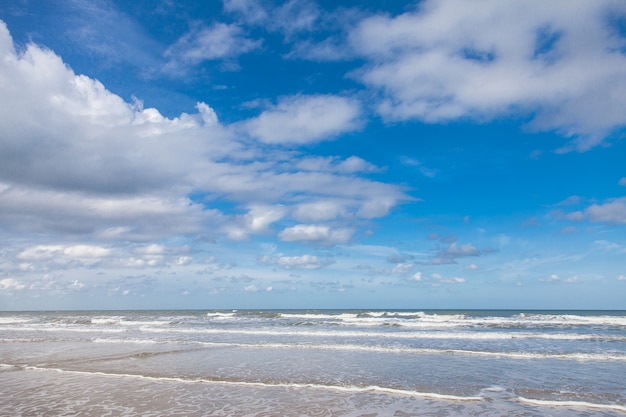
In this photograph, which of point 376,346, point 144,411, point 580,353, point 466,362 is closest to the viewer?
point 144,411

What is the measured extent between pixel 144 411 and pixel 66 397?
2.70 metres

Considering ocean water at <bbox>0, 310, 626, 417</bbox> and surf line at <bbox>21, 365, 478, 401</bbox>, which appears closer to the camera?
ocean water at <bbox>0, 310, 626, 417</bbox>

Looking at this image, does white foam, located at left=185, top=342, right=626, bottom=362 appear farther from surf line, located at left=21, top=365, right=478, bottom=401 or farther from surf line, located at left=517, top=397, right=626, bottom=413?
surf line, located at left=21, top=365, right=478, bottom=401

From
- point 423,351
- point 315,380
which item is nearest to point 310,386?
point 315,380

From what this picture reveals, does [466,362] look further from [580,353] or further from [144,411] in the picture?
[144,411]

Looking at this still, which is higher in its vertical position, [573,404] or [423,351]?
[423,351]

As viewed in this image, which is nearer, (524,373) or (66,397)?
(66,397)

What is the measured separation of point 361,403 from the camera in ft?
31.2

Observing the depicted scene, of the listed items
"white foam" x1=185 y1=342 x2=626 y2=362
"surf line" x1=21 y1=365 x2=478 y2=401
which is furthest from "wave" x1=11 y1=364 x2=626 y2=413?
"white foam" x1=185 y1=342 x2=626 y2=362

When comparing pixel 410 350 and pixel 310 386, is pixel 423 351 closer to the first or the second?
pixel 410 350

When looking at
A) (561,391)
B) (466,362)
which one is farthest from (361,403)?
(466,362)

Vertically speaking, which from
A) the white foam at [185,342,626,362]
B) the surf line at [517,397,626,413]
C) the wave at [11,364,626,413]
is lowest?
the surf line at [517,397,626,413]

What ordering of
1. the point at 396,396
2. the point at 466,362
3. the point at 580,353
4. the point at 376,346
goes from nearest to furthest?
the point at 396,396
the point at 466,362
the point at 580,353
the point at 376,346

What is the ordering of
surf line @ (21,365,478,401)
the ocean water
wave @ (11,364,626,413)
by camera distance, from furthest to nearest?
surf line @ (21,365,478,401)
wave @ (11,364,626,413)
the ocean water
